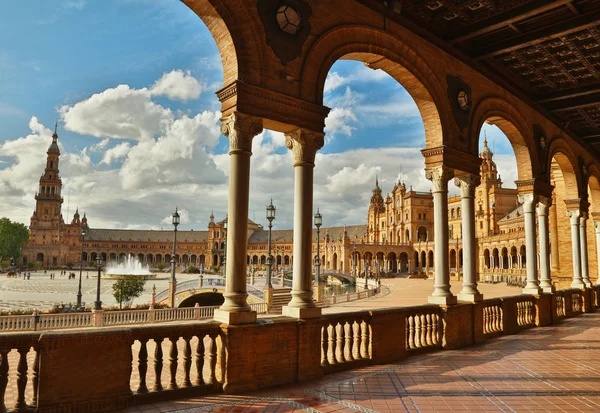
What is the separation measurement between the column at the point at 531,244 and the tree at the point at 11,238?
118m

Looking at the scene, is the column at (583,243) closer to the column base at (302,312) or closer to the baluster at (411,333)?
the baluster at (411,333)

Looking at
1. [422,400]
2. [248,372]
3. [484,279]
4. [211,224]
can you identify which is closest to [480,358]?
[422,400]

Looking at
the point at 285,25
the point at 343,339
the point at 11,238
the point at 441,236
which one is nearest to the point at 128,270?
the point at 11,238

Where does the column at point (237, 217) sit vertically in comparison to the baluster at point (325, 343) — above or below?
above

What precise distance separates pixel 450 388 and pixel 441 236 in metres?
4.05

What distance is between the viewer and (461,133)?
33.7ft

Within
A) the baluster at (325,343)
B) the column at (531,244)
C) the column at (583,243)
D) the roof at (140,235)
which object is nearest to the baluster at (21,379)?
the baluster at (325,343)

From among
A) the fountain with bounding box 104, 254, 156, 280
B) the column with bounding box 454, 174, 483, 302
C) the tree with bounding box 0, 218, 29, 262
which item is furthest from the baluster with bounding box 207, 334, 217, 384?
the tree with bounding box 0, 218, 29, 262

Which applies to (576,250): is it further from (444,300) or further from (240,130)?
(240,130)

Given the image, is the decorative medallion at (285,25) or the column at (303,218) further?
the column at (303,218)

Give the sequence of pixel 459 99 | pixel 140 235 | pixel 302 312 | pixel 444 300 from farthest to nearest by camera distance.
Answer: pixel 140 235, pixel 459 99, pixel 444 300, pixel 302 312

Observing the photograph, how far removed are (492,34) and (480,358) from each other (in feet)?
21.5

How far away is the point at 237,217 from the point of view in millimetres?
6043

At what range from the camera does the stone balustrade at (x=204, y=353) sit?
4480 mm
